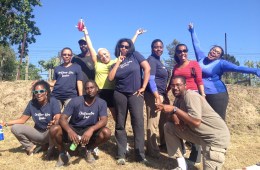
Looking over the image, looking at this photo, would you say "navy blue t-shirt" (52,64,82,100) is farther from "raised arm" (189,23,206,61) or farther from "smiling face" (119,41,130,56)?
"raised arm" (189,23,206,61)

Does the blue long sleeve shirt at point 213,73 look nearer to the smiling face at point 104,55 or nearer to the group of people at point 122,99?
the group of people at point 122,99

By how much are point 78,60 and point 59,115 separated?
4.19 feet

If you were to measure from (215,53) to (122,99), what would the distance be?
1.99m

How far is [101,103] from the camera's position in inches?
218

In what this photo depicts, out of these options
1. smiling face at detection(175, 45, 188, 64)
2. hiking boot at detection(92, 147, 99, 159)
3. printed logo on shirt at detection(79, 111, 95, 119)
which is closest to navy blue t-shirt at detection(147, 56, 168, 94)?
smiling face at detection(175, 45, 188, 64)

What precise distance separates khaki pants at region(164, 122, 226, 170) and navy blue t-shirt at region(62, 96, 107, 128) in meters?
1.23

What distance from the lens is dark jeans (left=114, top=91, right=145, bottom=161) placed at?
5.55m

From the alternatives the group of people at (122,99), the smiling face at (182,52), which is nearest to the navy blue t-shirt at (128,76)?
the group of people at (122,99)

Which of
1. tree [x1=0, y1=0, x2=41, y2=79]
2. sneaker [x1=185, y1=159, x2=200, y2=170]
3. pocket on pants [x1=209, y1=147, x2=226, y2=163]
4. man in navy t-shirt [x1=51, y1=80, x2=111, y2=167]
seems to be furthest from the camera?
tree [x1=0, y1=0, x2=41, y2=79]

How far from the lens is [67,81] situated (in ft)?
19.9

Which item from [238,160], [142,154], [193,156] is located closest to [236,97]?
[238,160]

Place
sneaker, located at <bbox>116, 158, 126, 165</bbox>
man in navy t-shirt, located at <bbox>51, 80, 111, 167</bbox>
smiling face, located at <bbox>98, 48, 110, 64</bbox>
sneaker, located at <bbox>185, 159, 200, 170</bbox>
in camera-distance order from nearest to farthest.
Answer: man in navy t-shirt, located at <bbox>51, 80, 111, 167</bbox> < sneaker, located at <bbox>116, 158, 126, 165</bbox> < sneaker, located at <bbox>185, 159, 200, 170</bbox> < smiling face, located at <bbox>98, 48, 110, 64</bbox>

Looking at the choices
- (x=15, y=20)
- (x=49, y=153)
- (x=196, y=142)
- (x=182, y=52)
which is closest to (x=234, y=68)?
(x=182, y=52)

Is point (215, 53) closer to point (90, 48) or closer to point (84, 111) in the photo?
point (90, 48)
